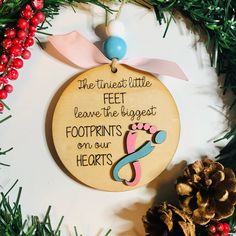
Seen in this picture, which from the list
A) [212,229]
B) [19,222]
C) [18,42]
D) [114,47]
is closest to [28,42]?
[18,42]

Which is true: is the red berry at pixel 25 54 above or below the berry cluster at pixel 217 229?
above

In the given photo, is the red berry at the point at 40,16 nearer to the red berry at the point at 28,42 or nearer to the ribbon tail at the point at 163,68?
the red berry at the point at 28,42

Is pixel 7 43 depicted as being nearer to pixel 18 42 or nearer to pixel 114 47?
pixel 18 42

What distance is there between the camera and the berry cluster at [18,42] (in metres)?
0.58

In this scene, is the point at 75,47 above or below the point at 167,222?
above

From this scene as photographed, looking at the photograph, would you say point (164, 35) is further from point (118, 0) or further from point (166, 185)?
point (166, 185)

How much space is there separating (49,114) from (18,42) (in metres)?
0.11

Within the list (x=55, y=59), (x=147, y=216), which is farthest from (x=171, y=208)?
(x=55, y=59)

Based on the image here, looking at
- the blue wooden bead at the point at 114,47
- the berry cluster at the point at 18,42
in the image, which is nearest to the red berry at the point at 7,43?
the berry cluster at the point at 18,42

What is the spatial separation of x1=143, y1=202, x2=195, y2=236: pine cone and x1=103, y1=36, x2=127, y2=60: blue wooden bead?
0.22 meters

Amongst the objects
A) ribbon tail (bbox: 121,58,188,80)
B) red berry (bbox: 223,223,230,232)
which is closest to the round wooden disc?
ribbon tail (bbox: 121,58,188,80)

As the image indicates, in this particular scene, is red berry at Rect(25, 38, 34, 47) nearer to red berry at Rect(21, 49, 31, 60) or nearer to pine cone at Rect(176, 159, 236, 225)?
red berry at Rect(21, 49, 31, 60)

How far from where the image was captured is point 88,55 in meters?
0.62

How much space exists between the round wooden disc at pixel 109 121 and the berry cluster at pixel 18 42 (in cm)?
8
